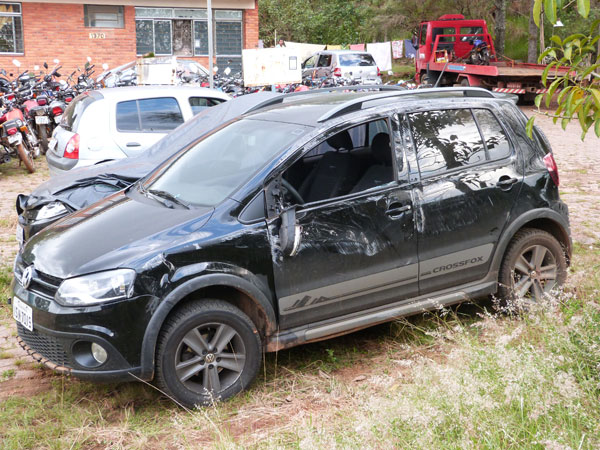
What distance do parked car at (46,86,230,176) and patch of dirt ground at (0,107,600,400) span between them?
1.27 metres

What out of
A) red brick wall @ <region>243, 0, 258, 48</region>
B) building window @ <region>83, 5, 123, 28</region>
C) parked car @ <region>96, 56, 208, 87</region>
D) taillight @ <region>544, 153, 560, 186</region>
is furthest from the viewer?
red brick wall @ <region>243, 0, 258, 48</region>

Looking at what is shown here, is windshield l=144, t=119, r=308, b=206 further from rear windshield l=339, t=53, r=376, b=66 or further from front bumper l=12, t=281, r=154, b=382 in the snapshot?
rear windshield l=339, t=53, r=376, b=66

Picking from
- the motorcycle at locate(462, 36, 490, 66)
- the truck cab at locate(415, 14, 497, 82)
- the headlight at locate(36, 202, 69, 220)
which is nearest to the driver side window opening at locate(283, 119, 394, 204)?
the headlight at locate(36, 202, 69, 220)

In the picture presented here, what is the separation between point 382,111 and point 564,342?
199 cm

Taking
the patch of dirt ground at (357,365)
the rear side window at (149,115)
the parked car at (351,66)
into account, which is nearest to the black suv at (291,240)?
the patch of dirt ground at (357,365)

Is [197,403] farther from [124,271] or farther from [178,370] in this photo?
[124,271]

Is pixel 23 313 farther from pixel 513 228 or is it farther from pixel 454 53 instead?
pixel 454 53

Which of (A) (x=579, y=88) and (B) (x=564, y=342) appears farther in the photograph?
(B) (x=564, y=342)

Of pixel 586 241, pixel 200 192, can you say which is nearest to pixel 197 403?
pixel 200 192

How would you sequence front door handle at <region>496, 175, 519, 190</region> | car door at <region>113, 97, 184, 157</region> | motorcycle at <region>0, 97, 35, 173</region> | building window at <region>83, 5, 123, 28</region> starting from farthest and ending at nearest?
building window at <region>83, 5, 123, 28</region> < motorcycle at <region>0, 97, 35, 173</region> < car door at <region>113, 97, 184, 157</region> < front door handle at <region>496, 175, 519, 190</region>

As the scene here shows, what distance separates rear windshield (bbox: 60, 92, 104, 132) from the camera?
906cm

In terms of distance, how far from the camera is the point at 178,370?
13.8ft

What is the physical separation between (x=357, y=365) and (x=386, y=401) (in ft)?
3.74

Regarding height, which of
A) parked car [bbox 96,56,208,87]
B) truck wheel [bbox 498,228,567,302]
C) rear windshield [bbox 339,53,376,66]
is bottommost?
truck wheel [bbox 498,228,567,302]
